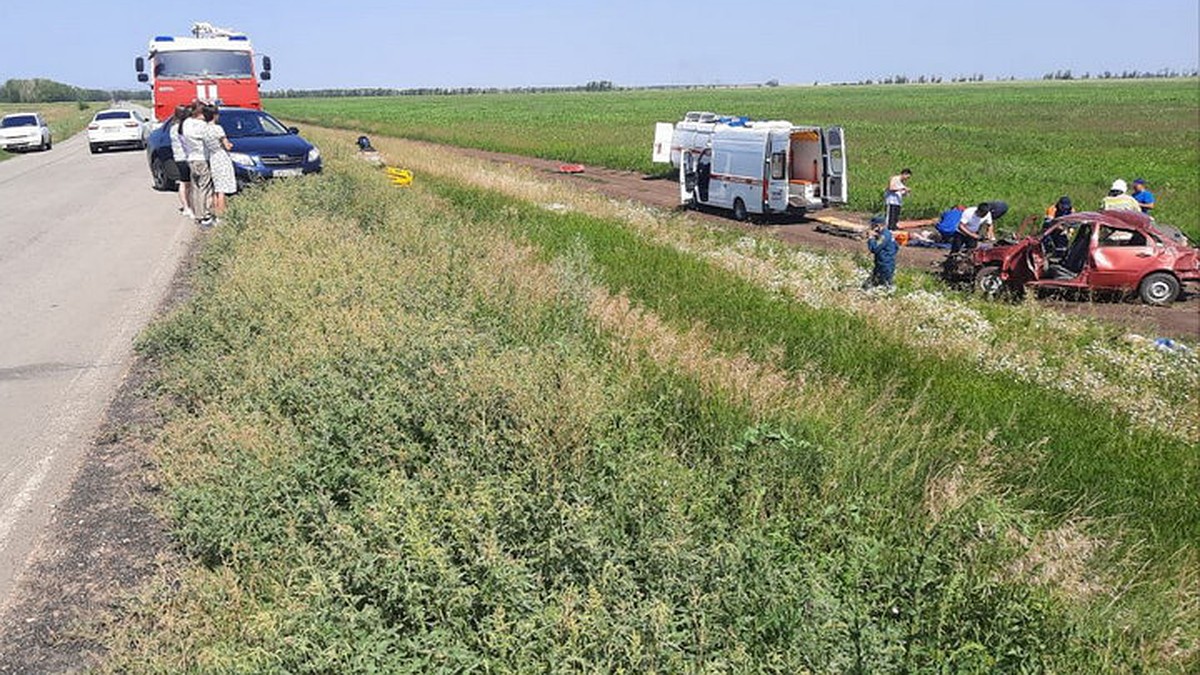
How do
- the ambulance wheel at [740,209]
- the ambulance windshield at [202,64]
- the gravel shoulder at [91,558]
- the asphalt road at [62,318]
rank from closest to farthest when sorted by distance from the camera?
1. the gravel shoulder at [91,558]
2. the asphalt road at [62,318]
3. the ambulance wheel at [740,209]
4. the ambulance windshield at [202,64]

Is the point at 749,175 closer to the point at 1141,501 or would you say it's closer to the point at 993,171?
the point at 993,171

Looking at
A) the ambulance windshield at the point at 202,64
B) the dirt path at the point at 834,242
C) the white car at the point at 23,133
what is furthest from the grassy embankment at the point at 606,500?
the white car at the point at 23,133

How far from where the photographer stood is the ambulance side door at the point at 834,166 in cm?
2077

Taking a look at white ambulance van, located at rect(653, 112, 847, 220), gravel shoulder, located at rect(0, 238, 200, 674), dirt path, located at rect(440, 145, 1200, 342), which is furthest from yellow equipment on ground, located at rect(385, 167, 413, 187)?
gravel shoulder, located at rect(0, 238, 200, 674)

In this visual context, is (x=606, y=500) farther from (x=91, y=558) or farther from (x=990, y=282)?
(x=990, y=282)

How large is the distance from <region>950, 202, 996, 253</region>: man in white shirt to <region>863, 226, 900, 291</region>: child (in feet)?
11.6

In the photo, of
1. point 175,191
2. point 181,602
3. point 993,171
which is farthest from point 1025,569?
point 993,171

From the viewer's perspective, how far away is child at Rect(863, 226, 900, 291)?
12492 mm

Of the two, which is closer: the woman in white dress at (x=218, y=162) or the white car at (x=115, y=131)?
the woman in white dress at (x=218, y=162)

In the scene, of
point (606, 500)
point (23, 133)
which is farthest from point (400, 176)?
point (23, 133)

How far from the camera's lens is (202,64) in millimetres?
22453

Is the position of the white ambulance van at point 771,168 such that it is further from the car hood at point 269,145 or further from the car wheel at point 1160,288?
the car hood at point 269,145

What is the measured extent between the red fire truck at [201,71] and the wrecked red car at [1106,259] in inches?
753

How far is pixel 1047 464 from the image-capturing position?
6.09 m
